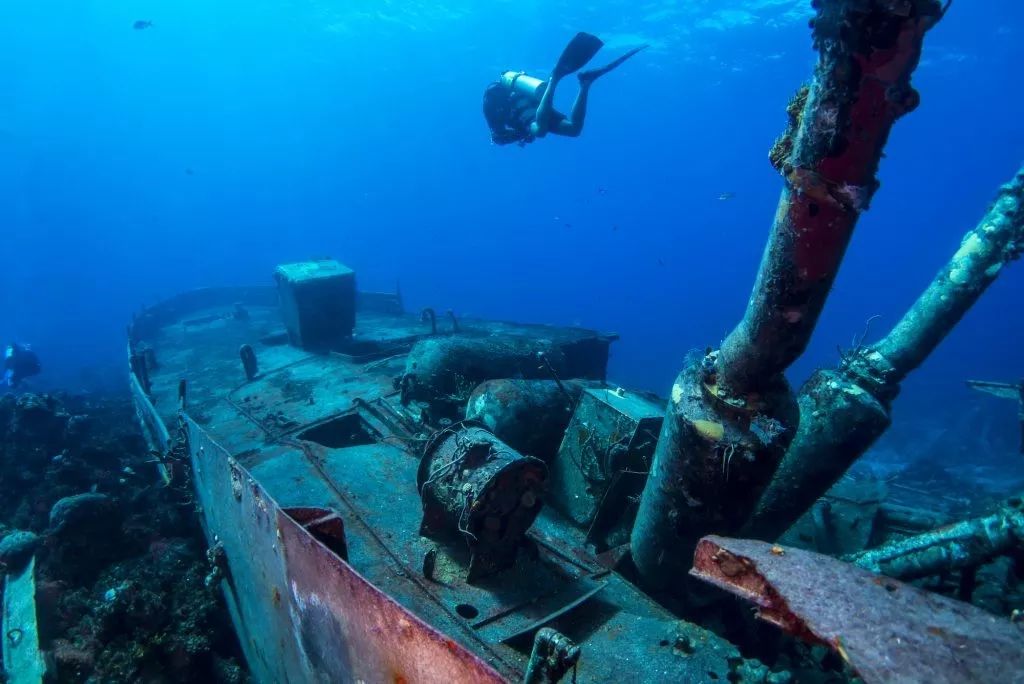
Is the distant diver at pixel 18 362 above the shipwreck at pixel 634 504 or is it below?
below

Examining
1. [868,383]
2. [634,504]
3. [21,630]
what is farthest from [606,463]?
[21,630]

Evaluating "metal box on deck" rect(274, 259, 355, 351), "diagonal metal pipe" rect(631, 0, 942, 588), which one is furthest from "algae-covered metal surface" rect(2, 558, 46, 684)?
"metal box on deck" rect(274, 259, 355, 351)

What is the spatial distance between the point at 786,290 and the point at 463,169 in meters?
132

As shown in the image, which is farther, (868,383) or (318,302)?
(318,302)

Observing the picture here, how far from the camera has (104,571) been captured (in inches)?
245

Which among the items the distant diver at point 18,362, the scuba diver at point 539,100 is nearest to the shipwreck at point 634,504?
the scuba diver at point 539,100

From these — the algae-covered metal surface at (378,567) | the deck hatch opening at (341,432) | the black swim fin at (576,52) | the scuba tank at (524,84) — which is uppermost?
the black swim fin at (576,52)

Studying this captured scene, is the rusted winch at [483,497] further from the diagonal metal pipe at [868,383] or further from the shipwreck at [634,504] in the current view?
the diagonal metal pipe at [868,383]

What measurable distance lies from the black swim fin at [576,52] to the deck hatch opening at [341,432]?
824 centimetres

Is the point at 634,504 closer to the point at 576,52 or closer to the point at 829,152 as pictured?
the point at 829,152

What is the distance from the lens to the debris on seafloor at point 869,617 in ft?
4.39

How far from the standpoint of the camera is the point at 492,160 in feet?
399

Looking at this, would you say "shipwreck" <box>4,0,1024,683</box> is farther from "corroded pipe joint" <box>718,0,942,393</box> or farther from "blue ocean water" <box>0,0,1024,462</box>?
"blue ocean water" <box>0,0,1024,462</box>

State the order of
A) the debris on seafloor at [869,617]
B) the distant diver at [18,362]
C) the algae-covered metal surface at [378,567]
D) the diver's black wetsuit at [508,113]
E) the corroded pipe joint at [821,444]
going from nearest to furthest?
the debris on seafloor at [869,617]
the algae-covered metal surface at [378,567]
the corroded pipe joint at [821,444]
the diver's black wetsuit at [508,113]
the distant diver at [18,362]
